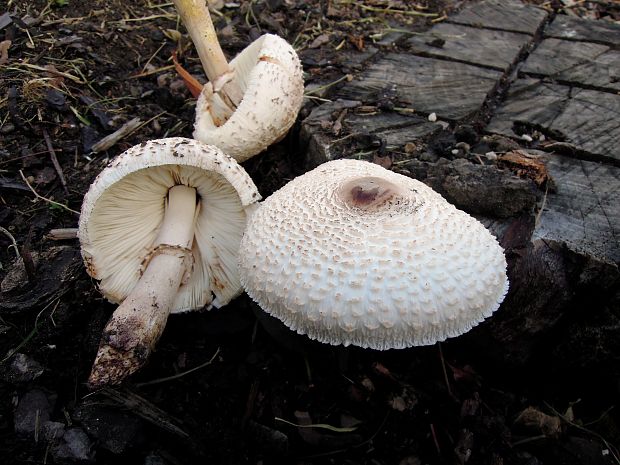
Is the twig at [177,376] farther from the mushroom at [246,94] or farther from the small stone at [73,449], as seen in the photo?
the mushroom at [246,94]

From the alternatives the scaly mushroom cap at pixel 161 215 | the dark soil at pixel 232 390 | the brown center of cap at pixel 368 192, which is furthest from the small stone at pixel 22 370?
the brown center of cap at pixel 368 192

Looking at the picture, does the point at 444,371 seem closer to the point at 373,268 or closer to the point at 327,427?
the point at 327,427

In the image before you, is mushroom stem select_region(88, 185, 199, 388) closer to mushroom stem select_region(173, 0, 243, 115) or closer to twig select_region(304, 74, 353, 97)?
mushroom stem select_region(173, 0, 243, 115)

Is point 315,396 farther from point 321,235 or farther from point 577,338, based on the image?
point 577,338

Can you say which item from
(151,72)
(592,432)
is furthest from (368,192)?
(151,72)

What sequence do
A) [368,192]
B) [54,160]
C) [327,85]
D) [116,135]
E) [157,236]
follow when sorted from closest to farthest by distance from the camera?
[368,192] → [157,236] → [54,160] → [116,135] → [327,85]

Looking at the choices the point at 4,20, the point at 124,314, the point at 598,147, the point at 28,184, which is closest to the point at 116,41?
the point at 4,20

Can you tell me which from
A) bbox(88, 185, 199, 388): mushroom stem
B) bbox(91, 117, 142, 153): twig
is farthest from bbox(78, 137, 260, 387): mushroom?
bbox(91, 117, 142, 153): twig
